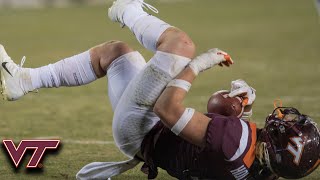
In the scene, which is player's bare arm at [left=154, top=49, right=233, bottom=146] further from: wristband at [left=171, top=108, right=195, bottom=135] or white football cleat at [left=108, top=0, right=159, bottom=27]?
white football cleat at [left=108, top=0, right=159, bottom=27]

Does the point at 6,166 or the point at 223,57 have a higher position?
the point at 223,57

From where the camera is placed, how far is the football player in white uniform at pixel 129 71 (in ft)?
13.9

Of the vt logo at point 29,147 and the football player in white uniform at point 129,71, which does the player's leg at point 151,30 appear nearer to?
the football player in white uniform at point 129,71

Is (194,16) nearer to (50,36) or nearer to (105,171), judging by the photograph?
(50,36)

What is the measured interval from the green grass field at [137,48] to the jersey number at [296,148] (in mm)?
926

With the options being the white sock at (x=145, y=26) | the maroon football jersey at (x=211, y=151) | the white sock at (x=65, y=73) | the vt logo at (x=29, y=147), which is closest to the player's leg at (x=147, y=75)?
the white sock at (x=145, y=26)

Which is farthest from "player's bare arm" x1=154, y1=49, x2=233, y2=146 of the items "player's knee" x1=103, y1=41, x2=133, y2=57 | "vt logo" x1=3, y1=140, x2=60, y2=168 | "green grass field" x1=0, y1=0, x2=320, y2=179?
"vt logo" x1=3, y1=140, x2=60, y2=168

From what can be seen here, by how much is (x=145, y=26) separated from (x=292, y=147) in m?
1.11

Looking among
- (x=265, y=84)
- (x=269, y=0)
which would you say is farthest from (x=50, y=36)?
(x=269, y=0)

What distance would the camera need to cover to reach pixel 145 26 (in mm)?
4469

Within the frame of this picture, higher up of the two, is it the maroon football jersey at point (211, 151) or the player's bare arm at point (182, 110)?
the player's bare arm at point (182, 110)

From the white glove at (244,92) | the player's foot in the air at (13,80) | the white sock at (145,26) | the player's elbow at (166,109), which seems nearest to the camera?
the player's elbow at (166,109)

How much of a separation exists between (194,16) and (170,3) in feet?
11.9

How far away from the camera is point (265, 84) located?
8.85 metres
